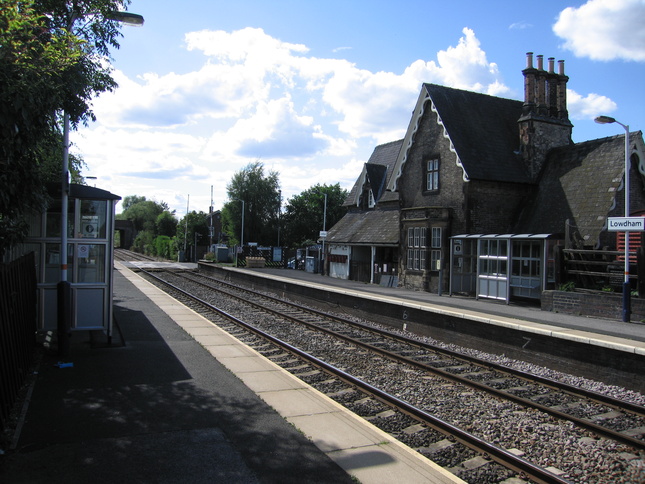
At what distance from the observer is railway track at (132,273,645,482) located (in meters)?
5.84

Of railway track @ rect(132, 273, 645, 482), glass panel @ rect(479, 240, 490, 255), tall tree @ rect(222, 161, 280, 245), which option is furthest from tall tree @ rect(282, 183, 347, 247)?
railway track @ rect(132, 273, 645, 482)

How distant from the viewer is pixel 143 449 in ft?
17.3

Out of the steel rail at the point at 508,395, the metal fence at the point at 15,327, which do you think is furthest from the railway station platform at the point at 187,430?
the steel rail at the point at 508,395

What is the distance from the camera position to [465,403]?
7.93m

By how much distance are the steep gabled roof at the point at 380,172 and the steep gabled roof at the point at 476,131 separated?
752 centimetres

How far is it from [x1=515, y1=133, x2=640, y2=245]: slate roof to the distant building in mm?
50

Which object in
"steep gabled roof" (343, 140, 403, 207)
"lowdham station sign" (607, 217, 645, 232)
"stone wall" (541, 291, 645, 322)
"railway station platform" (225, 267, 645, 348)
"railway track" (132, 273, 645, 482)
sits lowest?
"railway track" (132, 273, 645, 482)

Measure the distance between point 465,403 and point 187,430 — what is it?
14.1 ft

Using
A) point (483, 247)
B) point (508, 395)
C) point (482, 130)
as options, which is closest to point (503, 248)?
point (483, 247)

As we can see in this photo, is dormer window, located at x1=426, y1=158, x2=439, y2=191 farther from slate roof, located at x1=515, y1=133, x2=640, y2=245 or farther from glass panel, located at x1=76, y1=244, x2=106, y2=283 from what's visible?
glass panel, located at x1=76, y1=244, x2=106, y2=283

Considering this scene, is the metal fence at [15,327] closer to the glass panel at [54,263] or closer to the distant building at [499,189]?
the glass panel at [54,263]

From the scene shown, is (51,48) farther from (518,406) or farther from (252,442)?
(518,406)

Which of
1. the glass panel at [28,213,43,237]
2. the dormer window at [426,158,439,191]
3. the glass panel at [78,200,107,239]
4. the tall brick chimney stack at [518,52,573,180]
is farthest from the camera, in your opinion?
the dormer window at [426,158,439,191]

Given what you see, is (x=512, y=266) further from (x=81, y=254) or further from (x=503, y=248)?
(x=81, y=254)
